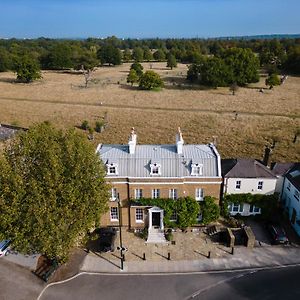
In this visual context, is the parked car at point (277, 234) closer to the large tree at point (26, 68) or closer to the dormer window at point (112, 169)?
the dormer window at point (112, 169)

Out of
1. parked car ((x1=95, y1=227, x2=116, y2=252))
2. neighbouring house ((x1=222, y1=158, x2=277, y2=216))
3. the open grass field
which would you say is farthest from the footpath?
the open grass field

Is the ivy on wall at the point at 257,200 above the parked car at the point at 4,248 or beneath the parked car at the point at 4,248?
above

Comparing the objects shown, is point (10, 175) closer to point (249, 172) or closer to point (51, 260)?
point (51, 260)

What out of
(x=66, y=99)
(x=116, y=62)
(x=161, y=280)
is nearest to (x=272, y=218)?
(x=161, y=280)

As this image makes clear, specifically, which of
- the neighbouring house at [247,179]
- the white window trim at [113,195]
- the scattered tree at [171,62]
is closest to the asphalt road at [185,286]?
the white window trim at [113,195]

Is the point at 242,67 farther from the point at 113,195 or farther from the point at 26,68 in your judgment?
the point at 113,195

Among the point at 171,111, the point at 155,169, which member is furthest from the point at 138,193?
the point at 171,111
